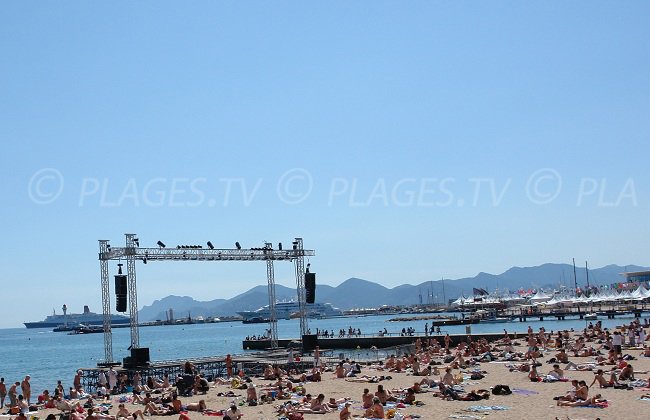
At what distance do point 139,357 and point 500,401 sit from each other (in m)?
18.7

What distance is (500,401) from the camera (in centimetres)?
1838

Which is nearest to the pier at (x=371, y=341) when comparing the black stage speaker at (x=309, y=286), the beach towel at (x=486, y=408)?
the black stage speaker at (x=309, y=286)

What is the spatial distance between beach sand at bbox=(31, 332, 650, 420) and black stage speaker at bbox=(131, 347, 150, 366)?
7.64m

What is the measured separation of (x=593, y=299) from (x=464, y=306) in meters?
32.6

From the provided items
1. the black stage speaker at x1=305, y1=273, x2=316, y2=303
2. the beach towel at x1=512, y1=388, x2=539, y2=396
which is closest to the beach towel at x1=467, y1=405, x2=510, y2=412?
the beach towel at x1=512, y1=388, x2=539, y2=396

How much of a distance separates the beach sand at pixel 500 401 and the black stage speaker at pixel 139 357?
7.64 metres

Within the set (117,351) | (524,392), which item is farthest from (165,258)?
(117,351)

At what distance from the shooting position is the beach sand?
1625cm

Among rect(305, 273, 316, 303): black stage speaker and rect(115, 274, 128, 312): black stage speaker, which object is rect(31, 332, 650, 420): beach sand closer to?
rect(115, 274, 128, 312): black stage speaker

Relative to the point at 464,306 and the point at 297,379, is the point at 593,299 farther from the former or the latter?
the point at 297,379

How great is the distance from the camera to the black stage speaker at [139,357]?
32.0 metres

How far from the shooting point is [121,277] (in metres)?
32.2

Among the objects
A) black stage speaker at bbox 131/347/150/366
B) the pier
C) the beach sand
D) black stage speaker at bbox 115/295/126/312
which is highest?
black stage speaker at bbox 115/295/126/312

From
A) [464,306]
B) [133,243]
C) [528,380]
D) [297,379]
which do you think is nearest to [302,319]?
[133,243]
